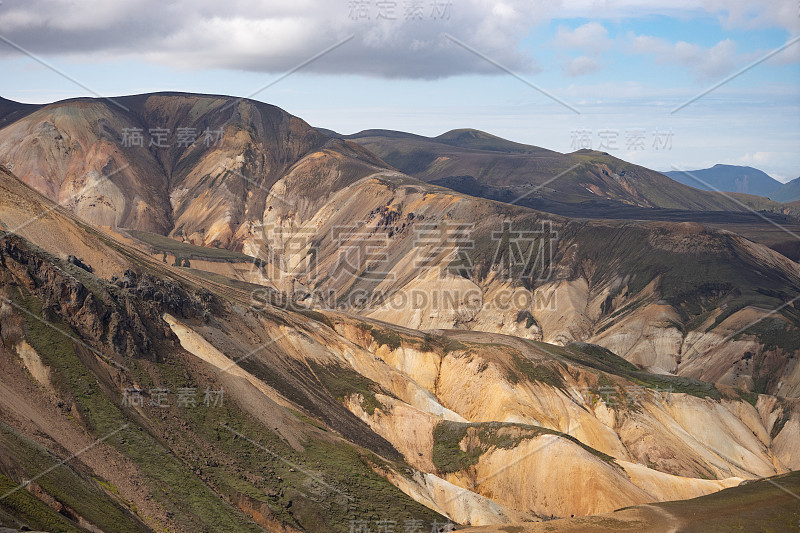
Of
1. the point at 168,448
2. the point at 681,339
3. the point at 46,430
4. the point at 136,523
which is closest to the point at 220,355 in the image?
the point at 168,448

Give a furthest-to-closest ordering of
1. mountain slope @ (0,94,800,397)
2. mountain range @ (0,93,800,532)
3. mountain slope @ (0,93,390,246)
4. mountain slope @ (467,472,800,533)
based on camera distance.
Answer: mountain slope @ (0,93,390,246)
mountain slope @ (0,94,800,397)
mountain range @ (0,93,800,532)
mountain slope @ (467,472,800,533)

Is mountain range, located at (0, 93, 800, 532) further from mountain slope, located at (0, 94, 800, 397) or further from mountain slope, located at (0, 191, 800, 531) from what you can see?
mountain slope, located at (0, 94, 800, 397)

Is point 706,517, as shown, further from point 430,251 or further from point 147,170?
point 147,170

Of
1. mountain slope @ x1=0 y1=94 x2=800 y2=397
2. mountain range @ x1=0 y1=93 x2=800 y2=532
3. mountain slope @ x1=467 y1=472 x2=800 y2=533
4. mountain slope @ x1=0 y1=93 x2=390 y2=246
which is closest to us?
mountain slope @ x1=467 y1=472 x2=800 y2=533

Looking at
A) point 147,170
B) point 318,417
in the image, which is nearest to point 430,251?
point 147,170

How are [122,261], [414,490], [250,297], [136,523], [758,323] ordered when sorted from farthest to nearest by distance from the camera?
[758,323], [250,297], [122,261], [414,490], [136,523]

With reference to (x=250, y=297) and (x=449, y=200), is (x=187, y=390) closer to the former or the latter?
(x=250, y=297)

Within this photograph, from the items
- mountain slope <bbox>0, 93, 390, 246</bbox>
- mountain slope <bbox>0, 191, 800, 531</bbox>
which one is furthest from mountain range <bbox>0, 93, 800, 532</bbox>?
mountain slope <bbox>0, 93, 390, 246</bbox>

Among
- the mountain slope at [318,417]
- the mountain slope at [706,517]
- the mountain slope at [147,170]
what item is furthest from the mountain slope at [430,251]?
the mountain slope at [706,517]
